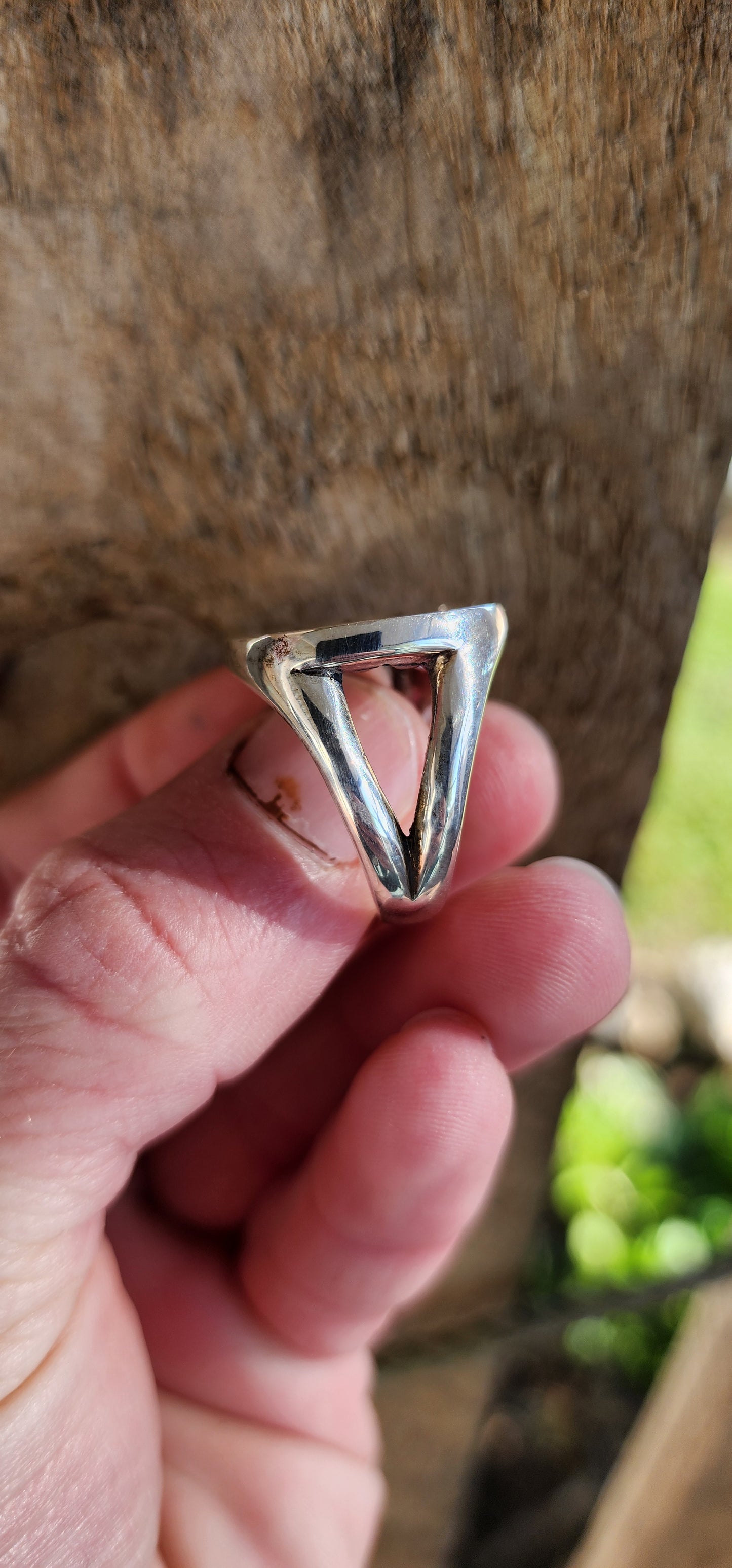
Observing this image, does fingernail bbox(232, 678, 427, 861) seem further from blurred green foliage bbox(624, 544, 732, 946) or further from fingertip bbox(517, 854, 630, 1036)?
blurred green foliage bbox(624, 544, 732, 946)

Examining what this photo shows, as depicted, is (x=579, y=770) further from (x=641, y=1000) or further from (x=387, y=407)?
(x=641, y=1000)

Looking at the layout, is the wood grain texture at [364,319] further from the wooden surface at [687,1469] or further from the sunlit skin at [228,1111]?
the wooden surface at [687,1469]

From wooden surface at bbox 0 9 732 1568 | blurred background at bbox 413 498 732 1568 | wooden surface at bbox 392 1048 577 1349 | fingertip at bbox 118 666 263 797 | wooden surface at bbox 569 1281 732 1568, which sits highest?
wooden surface at bbox 0 9 732 1568

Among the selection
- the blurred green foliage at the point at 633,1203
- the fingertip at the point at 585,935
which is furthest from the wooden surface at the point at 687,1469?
the fingertip at the point at 585,935

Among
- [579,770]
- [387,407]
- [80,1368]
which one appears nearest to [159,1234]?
[80,1368]

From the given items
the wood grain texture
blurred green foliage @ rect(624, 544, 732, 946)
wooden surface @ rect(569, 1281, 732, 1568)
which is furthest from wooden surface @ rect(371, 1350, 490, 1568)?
blurred green foliage @ rect(624, 544, 732, 946)

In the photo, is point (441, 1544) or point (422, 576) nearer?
point (422, 576)

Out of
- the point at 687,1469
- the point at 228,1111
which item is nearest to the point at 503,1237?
the point at 687,1469
